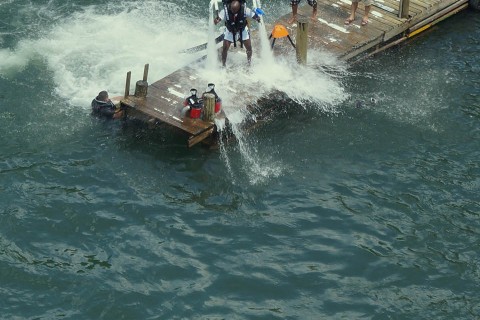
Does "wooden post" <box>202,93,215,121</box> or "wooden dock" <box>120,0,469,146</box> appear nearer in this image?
"wooden post" <box>202,93,215,121</box>

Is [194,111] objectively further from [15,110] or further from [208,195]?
[15,110]

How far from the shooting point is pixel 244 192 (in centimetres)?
2100

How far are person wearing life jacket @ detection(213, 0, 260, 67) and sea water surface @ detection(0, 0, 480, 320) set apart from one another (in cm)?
85

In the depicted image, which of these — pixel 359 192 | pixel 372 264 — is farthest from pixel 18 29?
pixel 372 264

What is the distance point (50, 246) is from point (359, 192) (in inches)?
331

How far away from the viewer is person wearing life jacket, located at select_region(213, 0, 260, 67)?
76.1ft

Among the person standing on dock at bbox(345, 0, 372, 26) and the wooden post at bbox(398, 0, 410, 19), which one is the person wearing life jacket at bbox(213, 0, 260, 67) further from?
the wooden post at bbox(398, 0, 410, 19)

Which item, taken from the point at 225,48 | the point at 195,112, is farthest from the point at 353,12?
the point at 195,112

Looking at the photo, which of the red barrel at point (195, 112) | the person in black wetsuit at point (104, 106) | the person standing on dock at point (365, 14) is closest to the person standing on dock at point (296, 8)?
the person standing on dock at point (365, 14)

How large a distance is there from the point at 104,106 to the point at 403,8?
11.6 m

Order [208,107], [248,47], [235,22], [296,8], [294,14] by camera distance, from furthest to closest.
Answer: [294,14]
[296,8]
[248,47]
[235,22]
[208,107]

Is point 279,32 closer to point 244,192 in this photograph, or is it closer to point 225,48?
point 225,48

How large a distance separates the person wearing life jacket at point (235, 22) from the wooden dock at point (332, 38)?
1508 mm

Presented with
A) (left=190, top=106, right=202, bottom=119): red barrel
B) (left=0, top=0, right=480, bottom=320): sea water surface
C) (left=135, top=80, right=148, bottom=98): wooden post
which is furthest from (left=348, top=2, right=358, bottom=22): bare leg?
(left=135, top=80, right=148, bottom=98): wooden post
